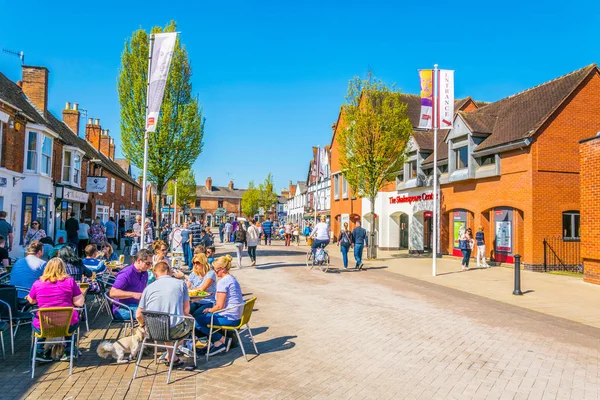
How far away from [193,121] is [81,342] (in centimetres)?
1475

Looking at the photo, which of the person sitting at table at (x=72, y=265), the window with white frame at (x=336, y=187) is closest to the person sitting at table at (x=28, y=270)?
the person sitting at table at (x=72, y=265)

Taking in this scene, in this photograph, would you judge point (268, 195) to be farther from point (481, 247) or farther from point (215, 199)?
point (481, 247)

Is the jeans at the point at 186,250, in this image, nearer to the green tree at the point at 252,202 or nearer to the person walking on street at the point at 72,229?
the person walking on street at the point at 72,229

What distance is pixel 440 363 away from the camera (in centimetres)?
606

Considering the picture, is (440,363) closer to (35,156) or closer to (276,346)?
(276,346)

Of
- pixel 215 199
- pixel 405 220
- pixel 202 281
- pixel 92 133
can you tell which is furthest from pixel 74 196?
pixel 215 199

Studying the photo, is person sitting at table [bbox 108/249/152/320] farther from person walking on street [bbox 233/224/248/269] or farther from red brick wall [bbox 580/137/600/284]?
red brick wall [bbox 580/137/600/284]

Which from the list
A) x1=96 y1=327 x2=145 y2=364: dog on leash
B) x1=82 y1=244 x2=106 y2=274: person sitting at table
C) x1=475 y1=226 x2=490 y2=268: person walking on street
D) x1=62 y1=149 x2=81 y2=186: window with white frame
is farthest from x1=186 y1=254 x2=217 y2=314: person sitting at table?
x1=62 y1=149 x2=81 y2=186: window with white frame

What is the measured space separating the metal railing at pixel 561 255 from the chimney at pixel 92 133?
3491 cm

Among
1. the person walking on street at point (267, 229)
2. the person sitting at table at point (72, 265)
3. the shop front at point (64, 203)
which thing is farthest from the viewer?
the person walking on street at point (267, 229)

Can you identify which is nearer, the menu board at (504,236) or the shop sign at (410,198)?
the menu board at (504,236)

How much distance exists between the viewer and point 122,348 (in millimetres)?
5895

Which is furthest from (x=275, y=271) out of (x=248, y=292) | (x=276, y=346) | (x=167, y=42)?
(x=276, y=346)

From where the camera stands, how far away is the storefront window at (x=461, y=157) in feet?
71.8
